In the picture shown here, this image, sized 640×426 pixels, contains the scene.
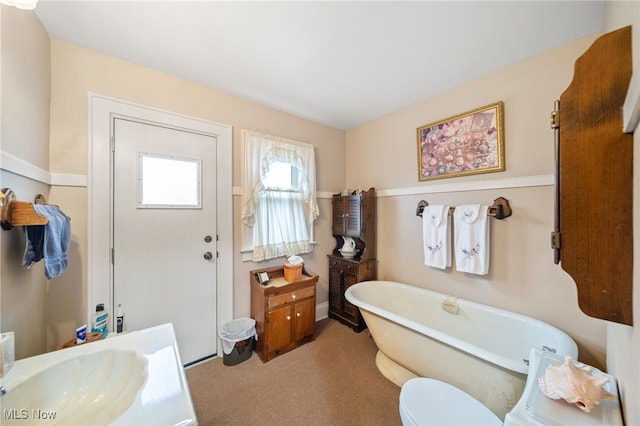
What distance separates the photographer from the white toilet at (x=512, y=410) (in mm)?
748

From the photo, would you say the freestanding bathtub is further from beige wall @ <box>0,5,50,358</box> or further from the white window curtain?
beige wall @ <box>0,5,50,358</box>

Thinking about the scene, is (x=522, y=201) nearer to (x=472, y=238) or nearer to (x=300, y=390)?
(x=472, y=238)

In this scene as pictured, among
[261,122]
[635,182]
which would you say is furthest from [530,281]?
[261,122]

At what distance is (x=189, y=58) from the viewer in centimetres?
172

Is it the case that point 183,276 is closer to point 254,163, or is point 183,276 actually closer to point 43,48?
point 254,163

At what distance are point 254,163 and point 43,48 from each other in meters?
1.50

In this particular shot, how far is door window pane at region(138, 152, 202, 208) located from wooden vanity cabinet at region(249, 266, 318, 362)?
0.99 m

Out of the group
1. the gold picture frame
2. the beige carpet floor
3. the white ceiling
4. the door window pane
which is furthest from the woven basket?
the white ceiling

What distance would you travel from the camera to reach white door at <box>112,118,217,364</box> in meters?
1.74

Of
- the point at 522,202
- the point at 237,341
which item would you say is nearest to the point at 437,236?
the point at 522,202

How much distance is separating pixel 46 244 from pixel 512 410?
7.14ft

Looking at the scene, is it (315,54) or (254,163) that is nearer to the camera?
(315,54)

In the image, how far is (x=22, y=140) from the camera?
1.19 metres

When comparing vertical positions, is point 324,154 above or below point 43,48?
below
